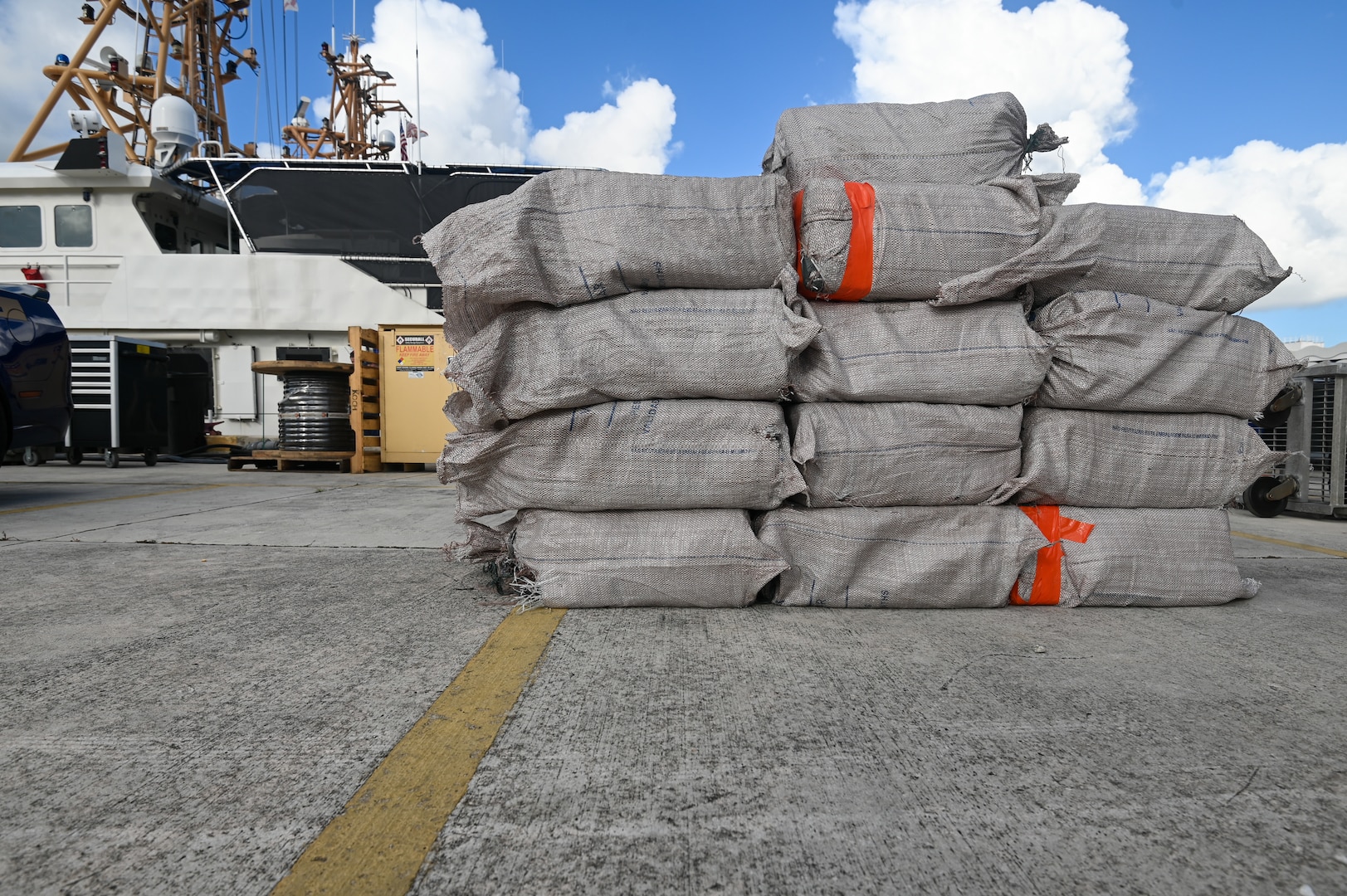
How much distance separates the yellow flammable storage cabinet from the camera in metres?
7.68

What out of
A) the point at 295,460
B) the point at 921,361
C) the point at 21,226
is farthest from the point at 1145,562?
the point at 21,226

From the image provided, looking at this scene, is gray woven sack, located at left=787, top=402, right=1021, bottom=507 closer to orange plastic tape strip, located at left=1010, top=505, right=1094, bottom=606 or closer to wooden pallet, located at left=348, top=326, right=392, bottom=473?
orange plastic tape strip, located at left=1010, top=505, right=1094, bottom=606

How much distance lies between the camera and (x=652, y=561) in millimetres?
2021

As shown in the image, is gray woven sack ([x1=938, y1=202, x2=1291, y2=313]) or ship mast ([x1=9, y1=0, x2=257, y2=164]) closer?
gray woven sack ([x1=938, y1=202, x2=1291, y2=313])

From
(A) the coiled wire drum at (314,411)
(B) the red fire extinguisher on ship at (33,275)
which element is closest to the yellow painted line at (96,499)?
(A) the coiled wire drum at (314,411)

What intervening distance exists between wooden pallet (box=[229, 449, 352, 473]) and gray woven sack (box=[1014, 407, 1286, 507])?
7.12 m

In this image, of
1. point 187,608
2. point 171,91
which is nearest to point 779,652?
point 187,608

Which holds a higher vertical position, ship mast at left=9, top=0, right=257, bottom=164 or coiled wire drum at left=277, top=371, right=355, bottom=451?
ship mast at left=9, top=0, right=257, bottom=164

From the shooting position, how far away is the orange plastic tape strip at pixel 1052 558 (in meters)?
2.15

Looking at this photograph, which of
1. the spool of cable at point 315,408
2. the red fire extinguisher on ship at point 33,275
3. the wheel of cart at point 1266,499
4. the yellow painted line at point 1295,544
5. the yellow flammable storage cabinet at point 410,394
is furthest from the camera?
the red fire extinguisher on ship at point 33,275

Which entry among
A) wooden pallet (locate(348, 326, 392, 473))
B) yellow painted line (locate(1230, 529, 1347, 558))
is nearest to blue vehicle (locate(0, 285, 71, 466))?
wooden pallet (locate(348, 326, 392, 473))

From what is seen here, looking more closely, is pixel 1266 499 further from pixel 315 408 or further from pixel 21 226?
pixel 21 226

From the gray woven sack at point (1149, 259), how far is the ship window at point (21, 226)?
12.9m

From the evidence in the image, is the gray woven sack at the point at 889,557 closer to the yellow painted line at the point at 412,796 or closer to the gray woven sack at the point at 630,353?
the gray woven sack at the point at 630,353
